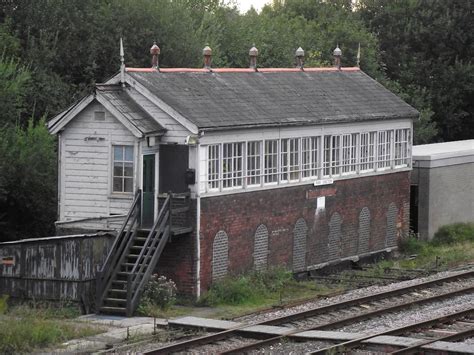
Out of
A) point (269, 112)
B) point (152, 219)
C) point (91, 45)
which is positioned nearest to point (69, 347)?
point (152, 219)

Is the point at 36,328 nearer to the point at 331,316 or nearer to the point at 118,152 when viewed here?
the point at 331,316

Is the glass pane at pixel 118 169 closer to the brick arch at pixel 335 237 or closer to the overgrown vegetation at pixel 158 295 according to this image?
the overgrown vegetation at pixel 158 295

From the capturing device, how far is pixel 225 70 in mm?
29297

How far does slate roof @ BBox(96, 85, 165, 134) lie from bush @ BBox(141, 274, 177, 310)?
10.5 ft

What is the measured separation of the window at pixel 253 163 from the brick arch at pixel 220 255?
5.68 feet

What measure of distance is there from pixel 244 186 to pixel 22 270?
5.69 meters

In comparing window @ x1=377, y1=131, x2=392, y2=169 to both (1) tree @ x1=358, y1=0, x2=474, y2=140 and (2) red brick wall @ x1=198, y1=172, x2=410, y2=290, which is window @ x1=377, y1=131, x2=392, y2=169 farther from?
(1) tree @ x1=358, y1=0, x2=474, y2=140

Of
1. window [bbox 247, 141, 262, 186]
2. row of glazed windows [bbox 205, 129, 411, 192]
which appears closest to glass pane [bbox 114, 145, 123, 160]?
row of glazed windows [bbox 205, 129, 411, 192]

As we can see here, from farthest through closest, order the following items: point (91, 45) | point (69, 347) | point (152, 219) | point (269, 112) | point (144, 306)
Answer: point (91, 45) < point (269, 112) < point (152, 219) < point (144, 306) < point (69, 347)

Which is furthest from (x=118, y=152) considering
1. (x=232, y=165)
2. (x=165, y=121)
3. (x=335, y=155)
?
(x=335, y=155)

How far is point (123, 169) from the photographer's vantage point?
2517cm

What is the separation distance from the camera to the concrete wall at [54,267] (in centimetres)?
2308

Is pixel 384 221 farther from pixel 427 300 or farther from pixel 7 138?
pixel 7 138

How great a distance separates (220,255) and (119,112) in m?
3.89
